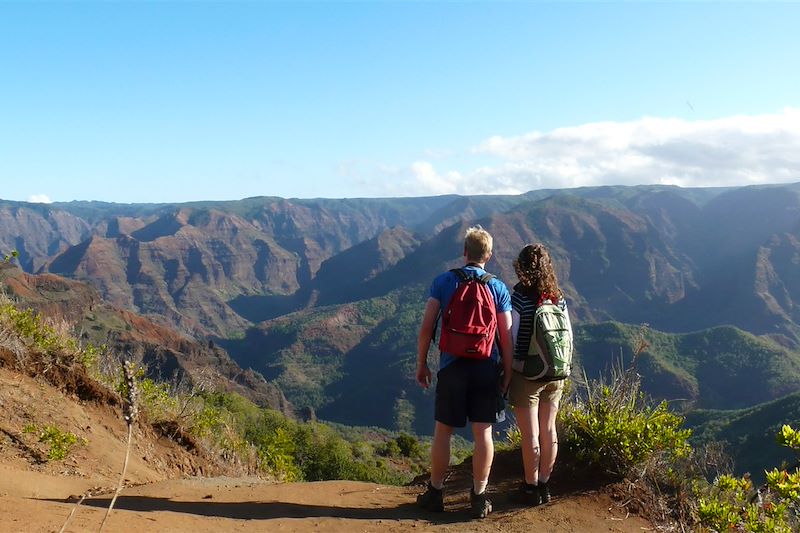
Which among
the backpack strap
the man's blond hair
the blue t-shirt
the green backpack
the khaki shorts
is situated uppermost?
the man's blond hair

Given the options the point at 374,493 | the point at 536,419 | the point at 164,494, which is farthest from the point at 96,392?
the point at 536,419

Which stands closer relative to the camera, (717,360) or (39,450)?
(39,450)

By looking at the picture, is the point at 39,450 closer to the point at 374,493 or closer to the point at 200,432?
the point at 200,432

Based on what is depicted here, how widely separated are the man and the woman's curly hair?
0.26 metres

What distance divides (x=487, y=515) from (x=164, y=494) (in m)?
2.81

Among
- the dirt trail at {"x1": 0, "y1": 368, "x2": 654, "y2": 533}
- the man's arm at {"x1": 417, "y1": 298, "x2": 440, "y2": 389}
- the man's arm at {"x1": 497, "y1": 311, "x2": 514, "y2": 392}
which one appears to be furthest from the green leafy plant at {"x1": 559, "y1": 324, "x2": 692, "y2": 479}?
the man's arm at {"x1": 417, "y1": 298, "x2": 440, "y2": 389}

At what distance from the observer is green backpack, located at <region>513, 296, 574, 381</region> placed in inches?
184

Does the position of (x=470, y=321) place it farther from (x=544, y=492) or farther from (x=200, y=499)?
(x=200, y=499)

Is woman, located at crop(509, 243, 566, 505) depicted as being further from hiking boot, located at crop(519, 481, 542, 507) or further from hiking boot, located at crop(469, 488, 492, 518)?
hiking boot, located at crop(469, 488, 492, 518)

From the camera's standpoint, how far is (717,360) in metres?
116

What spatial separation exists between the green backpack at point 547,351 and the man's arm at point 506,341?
0.09m

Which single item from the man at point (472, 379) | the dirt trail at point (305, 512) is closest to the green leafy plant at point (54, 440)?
the dirt trail at point (305, 512)

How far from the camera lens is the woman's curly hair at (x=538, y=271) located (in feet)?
15.8

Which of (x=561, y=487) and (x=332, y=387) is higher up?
(x=561, y=487)
